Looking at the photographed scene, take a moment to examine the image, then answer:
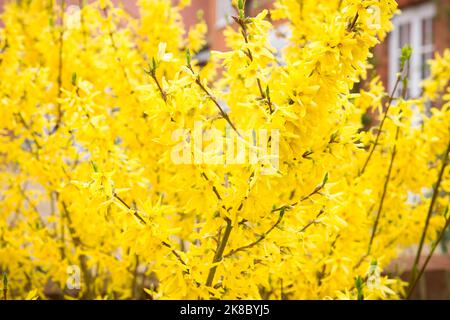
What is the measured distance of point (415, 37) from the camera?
8.30 metres

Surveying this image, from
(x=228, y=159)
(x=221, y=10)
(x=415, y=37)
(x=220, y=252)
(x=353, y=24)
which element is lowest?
(x=220, y=252)

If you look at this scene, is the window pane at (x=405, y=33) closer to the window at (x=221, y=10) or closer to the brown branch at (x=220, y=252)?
the window at (x=221, y=10)

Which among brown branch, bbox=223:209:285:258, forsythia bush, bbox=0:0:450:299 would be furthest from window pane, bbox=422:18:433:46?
brown branch, bbox=223:209:285:258

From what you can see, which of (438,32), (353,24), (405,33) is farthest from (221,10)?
(353,24)

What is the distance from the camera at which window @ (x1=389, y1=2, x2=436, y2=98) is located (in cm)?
814

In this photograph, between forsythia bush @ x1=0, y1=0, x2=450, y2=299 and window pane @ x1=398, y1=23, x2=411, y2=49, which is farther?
window pane @ x1=398, y1=23, x2=411, y2=49

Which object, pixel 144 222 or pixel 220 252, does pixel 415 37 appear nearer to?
pixel 220 252

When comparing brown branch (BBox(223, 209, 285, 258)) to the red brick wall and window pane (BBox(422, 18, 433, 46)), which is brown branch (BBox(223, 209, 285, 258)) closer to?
the red brick wall

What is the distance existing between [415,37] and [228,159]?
24.1ft

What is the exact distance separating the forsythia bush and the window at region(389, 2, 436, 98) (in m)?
5.14

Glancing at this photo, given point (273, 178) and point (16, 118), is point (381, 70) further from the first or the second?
point (273, 178)

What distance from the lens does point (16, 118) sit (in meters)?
2.71

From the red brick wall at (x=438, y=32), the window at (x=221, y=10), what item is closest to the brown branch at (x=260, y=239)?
the red brick wall at (x=438, y=32)

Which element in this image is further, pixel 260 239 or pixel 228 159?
pixel 260 239
